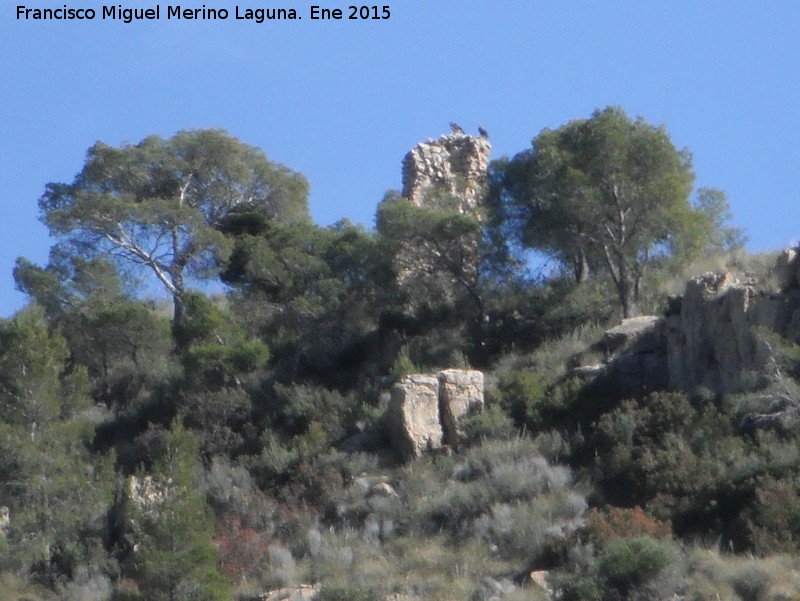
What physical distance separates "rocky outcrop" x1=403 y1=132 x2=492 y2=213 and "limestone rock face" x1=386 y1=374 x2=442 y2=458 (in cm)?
1041

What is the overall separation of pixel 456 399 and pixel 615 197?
637cm

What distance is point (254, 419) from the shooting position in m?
27.5

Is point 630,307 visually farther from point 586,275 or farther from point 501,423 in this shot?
point 501,423

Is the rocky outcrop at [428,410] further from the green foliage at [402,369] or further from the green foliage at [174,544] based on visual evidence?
the green foliage at [174,544]

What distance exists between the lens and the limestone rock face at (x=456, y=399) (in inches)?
939

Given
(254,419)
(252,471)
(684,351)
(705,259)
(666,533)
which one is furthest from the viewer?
(705,259)

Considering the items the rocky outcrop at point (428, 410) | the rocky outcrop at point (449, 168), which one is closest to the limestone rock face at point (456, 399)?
the rocky outcrop at point (428, 410)

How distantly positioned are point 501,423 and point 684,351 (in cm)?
299

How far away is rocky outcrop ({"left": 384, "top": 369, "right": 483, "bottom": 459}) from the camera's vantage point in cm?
2364

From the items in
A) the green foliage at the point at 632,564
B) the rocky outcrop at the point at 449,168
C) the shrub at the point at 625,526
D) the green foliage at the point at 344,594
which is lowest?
the green foliage at the point at 344,594

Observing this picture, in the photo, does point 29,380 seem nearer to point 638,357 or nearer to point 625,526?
point 638,357

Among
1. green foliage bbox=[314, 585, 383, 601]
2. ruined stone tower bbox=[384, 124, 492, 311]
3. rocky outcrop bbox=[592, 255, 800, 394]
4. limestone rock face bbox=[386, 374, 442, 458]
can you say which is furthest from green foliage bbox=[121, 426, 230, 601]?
ruined stone tower bbox=[384, 124, 492, 311]

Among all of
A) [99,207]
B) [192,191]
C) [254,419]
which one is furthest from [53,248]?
[254,419]

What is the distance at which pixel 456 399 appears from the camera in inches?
951
